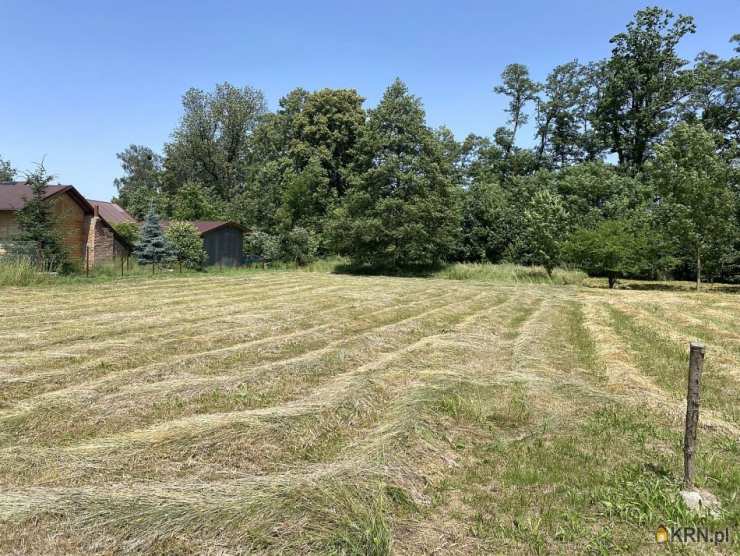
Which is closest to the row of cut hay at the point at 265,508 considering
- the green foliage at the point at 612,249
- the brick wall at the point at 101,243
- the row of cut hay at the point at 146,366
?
the row of cut hay at the point at 146,366

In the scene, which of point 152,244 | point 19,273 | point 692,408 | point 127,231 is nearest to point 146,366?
point 692,408

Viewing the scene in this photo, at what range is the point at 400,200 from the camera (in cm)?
2822

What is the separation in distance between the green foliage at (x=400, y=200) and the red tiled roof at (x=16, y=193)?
15.3 m

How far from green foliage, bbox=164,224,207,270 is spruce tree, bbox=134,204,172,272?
0.35 meters

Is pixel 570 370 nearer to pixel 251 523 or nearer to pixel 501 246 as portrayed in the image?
pixel 251 523

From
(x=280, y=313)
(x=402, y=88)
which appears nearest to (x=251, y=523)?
(x=280, y=313)

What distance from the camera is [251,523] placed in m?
2.67

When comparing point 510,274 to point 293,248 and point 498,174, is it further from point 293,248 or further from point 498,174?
point 498,174

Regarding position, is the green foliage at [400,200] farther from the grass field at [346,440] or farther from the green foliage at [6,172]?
the green foliage at [6,172]

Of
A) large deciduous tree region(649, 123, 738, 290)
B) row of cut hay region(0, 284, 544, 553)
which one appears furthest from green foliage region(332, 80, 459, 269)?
row of cut hay region(0, 284, 544, 553)

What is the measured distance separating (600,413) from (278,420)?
3301mm

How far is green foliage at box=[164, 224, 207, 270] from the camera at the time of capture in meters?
25.9

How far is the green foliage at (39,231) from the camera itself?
17.5 m

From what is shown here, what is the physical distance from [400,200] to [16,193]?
2045 cm
